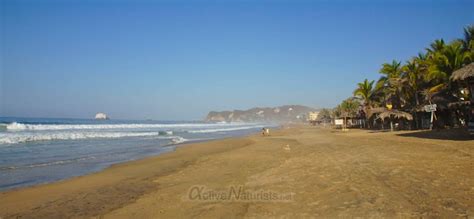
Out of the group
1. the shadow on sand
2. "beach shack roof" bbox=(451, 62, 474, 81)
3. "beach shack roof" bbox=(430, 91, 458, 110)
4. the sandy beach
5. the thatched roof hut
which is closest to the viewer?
the sandy beach

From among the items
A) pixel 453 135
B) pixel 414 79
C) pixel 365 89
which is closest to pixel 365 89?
pixel 365 89

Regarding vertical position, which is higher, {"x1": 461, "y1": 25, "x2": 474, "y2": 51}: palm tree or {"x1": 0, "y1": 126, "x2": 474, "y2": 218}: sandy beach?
{"x1": 461, "y1": 25, "x2": 474, "y2": 51}: palm tree

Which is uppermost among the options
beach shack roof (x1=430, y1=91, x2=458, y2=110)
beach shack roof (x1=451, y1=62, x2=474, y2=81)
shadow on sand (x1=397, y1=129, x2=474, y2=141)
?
beach shack roof (x1=451, y1=62, x2=474, y2=81)

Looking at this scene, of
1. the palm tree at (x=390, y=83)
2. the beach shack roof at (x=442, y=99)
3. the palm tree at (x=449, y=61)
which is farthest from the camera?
the palm tree at (x=390, y=83)

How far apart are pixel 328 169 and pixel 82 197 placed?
615 cm

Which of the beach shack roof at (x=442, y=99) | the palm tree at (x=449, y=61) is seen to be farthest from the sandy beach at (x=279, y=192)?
the beach shack roof at (x=442, y=99)

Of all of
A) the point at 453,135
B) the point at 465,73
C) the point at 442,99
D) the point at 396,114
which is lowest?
the point at 453,135

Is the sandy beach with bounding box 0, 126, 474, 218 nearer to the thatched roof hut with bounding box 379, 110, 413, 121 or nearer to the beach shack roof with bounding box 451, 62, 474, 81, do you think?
the beach shack roof with bounding box 451, 62, 474, 81

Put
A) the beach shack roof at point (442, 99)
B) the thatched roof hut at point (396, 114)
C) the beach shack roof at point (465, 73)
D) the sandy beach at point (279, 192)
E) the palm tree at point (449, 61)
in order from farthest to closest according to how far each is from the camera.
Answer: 1. the thatched roof hut at point (396, 114)
2. the beach shack roof at point (442, 99)
3. the palm tree at point (449, 61)
4. the beach shack roof at point (465, 73)
5. the sandy beach at point (279, 192)

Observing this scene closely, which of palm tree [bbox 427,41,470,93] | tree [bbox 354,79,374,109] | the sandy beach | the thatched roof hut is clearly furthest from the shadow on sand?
tree [bbox 354,79,374,109]

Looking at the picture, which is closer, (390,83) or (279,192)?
(279,192)

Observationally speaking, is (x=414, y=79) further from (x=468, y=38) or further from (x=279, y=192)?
(x=279, y=192)

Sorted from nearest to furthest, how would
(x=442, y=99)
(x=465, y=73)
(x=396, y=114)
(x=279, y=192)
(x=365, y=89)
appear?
(x=279, y=192)
(x=465, y=73)
(x=442, y=99)
(x=396, y=114)
(x=365, y=89)

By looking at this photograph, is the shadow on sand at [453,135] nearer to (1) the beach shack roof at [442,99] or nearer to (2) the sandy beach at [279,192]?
(1) the beach shack roof at [442,99]
